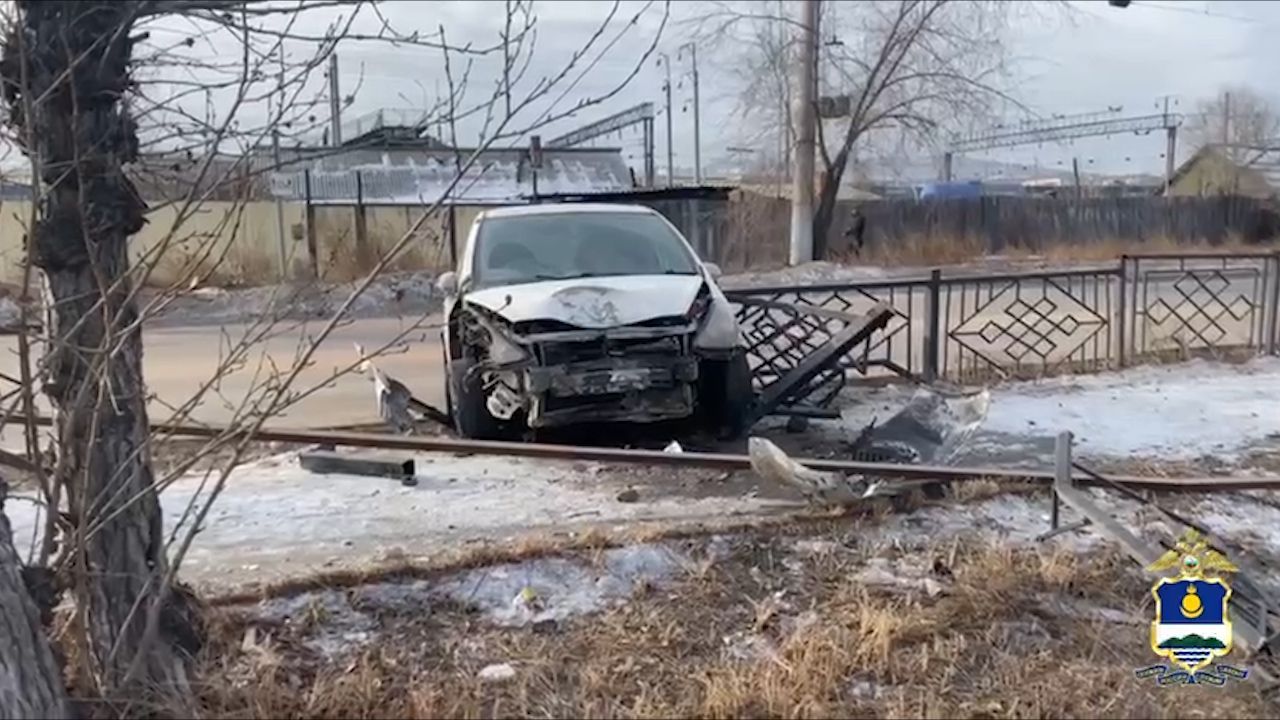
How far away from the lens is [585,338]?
20.1 ft

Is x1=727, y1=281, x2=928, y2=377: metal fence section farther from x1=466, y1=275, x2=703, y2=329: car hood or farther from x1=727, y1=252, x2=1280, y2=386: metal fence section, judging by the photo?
x1=466, y1=275, x2=703, y2=329: car hood

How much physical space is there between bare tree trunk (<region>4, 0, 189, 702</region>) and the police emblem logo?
2.89 m

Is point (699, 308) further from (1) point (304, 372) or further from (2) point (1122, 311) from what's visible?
(2) point (1122, 311)

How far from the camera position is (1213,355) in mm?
10383

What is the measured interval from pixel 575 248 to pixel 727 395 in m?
1.45

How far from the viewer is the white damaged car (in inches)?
242

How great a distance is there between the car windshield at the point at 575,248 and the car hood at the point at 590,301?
37cm

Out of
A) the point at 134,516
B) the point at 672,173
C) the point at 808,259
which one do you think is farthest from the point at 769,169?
the point at 134,516

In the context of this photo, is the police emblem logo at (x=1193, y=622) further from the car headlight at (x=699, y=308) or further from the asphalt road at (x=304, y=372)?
the asphalt road at (x=304, y=372)

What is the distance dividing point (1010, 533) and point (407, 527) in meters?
2.62

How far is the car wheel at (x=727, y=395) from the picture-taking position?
6602mm

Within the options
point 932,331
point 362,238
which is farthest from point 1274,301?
point 362,238

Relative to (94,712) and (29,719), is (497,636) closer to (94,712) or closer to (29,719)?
(94,712)

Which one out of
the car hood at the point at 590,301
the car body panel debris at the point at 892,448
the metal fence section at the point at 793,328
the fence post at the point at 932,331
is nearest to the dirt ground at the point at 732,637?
the car body panel debris at the point at 892,448
